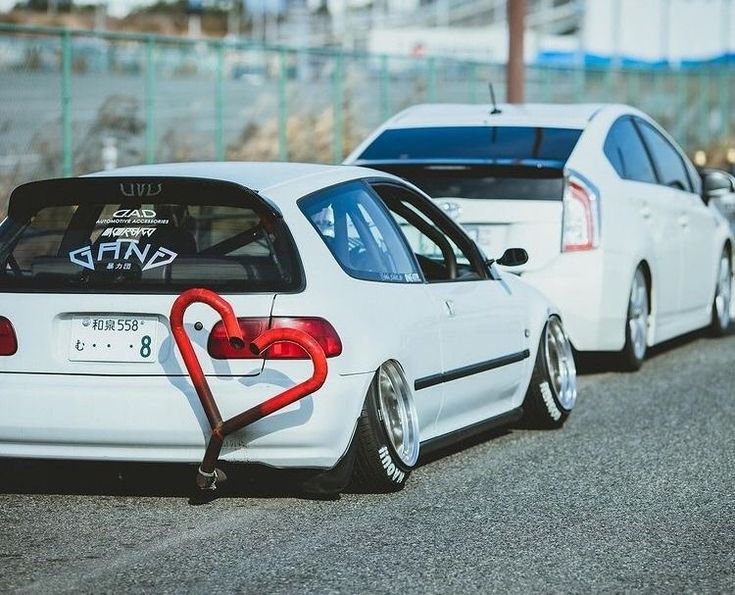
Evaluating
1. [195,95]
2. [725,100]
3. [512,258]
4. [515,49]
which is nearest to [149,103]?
A: [515,49]

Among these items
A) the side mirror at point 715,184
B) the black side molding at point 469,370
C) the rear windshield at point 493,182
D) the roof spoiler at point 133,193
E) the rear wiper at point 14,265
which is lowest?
the black side molding at point 469,370

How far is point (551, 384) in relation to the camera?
29.6 feet

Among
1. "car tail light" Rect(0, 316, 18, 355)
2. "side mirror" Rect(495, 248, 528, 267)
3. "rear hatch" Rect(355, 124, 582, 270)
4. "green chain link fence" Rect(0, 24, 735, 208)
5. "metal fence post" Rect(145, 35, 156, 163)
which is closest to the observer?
"car tail light" Rect(0, 316, 18, 355)

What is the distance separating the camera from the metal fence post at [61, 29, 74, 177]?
54.3ft

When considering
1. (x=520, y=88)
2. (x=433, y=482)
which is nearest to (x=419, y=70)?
(x=520, y=88)

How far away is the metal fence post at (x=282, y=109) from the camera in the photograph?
21141mm

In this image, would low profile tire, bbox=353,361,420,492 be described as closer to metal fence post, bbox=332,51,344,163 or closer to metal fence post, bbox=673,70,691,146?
metal fence post, bbox=332,51,344,163

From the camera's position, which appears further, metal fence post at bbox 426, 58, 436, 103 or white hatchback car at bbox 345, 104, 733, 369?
metal fence post at bbox 426, 58, 436, 103

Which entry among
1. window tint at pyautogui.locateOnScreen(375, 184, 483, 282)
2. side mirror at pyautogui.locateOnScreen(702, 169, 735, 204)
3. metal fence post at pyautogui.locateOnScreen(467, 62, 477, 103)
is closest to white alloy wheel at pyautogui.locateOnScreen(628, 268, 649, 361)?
side mirror at pyautogui.locateOnScreen(702, 169, 735, 204)

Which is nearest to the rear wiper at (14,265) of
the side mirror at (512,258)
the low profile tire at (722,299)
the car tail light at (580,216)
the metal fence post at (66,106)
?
the side mirror at (512,258)

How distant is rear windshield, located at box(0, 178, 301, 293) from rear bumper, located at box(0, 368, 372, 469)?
0.38m

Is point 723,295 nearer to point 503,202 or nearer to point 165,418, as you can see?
point 503,202

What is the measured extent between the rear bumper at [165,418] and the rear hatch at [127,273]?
6cm

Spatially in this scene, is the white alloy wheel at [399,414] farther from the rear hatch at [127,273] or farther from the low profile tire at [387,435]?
the rear hatch at [127,273]
